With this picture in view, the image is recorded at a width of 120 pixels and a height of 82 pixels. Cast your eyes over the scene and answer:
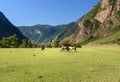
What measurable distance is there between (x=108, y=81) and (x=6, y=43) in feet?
492

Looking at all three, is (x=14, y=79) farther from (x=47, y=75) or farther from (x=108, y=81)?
(x=108, y=81)

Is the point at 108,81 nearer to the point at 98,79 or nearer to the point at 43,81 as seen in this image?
the point at 98,79

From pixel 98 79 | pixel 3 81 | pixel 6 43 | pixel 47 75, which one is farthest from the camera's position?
pixel 6 43

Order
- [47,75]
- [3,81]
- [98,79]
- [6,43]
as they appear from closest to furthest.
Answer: [3,81] → [98,79] → [47,75] → [6,43]

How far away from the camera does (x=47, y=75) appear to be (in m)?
20.5

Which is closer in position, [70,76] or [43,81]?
[43,81]

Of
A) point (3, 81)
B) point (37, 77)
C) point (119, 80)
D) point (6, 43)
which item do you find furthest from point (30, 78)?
point (6, 43)

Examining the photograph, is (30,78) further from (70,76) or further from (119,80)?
(119,80)

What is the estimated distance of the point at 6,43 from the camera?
539ft

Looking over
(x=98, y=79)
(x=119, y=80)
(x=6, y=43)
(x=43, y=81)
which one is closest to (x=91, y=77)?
(x=98, y=79)

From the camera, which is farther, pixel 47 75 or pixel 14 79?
pixel 47 75

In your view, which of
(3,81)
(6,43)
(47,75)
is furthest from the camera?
(6,43)

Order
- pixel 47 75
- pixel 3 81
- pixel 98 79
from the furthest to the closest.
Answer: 1. pixel 47 75
2. pixel 98 79
3. pixel 3 81

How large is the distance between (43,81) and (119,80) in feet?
15.9
